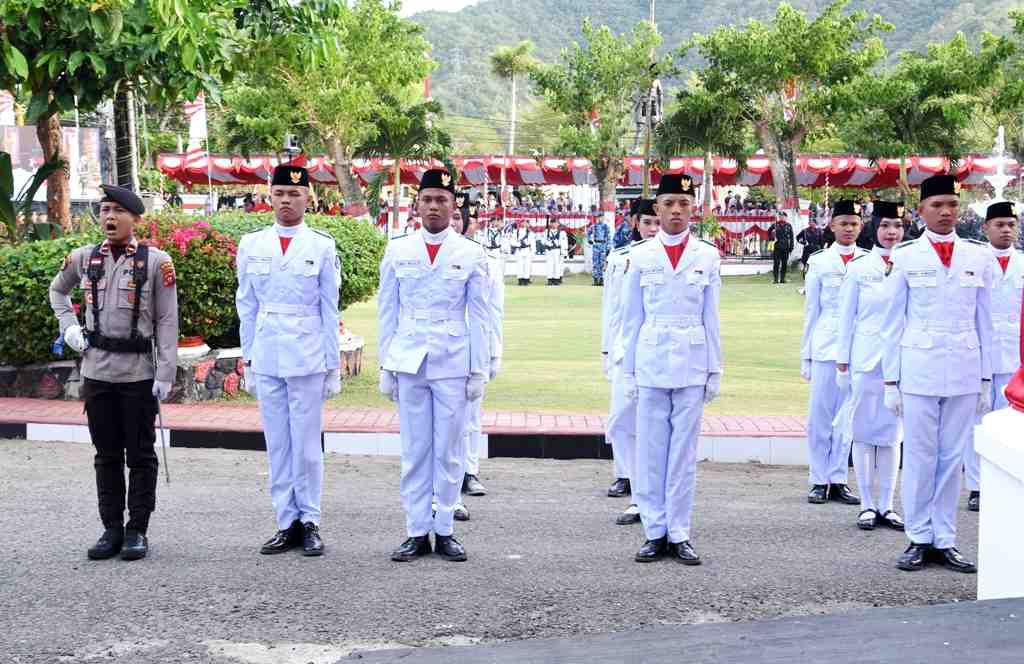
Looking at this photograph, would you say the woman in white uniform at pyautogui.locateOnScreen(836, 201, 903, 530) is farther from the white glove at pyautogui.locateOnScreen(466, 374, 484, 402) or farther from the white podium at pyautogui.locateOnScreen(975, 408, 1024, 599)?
the white podium at pyautogui.locateOnScreen(975, 408, 1024, 599)

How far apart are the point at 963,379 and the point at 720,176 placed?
40.9 meters

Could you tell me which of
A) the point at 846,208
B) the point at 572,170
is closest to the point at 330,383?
the point at 846,208

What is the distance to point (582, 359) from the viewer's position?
13875 millimetres

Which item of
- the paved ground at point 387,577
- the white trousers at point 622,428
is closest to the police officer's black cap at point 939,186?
the paved ground at point 387,577

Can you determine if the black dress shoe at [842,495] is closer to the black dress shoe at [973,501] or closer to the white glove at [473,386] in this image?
the black dress shoe at [973,501]

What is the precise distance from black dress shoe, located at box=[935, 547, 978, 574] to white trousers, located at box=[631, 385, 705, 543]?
119 cm

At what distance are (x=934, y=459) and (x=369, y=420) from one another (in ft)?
15.6

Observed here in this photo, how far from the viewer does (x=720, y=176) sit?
152 ft

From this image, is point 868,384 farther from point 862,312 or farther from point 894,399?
point 894,399

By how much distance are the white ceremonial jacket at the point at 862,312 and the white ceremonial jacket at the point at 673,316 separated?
131 centimetres

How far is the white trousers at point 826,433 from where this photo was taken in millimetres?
7707

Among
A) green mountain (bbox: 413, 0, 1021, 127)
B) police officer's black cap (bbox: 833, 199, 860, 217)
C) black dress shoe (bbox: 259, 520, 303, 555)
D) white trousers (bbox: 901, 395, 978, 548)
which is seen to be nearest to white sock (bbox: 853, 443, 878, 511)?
white trousers (bbox: 901, 395, 978, 548)

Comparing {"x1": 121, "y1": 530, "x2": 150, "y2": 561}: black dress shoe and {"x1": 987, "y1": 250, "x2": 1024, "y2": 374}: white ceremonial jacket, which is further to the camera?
{"x1": 987, "y1": 250, "x2": 1024, "y2": 374}: white ceremonial jacket

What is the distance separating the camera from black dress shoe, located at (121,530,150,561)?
5.93 metres
